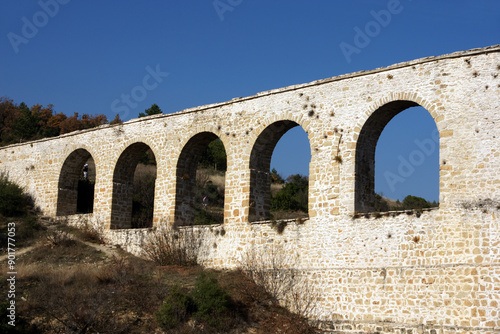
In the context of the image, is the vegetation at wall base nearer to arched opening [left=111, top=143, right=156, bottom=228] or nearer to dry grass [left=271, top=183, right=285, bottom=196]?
arched opening [left=111, top=143, right=156, bottom=228]

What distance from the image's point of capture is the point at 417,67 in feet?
48.1

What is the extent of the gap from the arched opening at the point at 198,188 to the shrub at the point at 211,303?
455cm

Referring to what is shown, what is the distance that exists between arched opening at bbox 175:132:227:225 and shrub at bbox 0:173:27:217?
19.7 feet

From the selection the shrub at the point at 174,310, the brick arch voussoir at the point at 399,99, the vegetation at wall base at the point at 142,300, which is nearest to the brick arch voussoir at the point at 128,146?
the vegetation at wall base at the point at 142,300

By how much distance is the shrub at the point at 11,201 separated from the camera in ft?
71.1

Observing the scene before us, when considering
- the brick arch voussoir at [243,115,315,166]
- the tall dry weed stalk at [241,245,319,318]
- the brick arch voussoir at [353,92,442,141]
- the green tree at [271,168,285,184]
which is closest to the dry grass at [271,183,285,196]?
the green tree at [271,168,285,184]

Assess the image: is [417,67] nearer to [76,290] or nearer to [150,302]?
[150,302]

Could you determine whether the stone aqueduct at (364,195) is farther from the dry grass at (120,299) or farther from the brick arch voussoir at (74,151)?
the brick arch voussoir at (74,151)

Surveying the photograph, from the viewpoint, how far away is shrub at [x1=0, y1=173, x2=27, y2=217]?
2167 centimetres

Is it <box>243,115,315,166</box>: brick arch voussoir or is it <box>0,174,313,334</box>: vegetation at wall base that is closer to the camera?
<box>0,174,313,334</box>: vegetation at wall base

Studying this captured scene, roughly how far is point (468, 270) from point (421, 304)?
3.91ft

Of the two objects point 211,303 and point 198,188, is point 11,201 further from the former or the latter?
point 198,188

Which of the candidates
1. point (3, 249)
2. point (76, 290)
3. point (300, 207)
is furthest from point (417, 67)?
point (300, 207)

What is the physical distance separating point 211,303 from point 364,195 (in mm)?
4410
